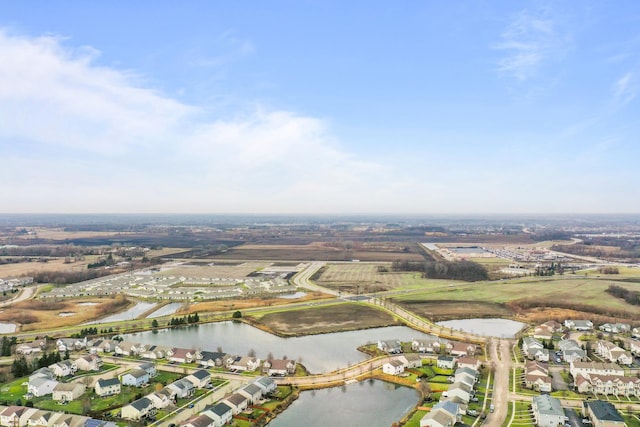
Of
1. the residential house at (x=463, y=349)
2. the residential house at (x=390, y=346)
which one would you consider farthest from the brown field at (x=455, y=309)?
the residential house at (x=390, y=346)

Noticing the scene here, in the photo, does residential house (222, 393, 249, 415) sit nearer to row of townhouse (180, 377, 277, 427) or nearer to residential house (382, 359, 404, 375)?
row of townhouse (180, 377, 277, 427)

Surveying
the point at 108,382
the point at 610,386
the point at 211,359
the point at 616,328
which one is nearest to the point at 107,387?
the point at 108,382

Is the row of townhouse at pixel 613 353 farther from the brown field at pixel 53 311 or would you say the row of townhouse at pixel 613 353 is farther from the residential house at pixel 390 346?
the brown field at pixel 53 311

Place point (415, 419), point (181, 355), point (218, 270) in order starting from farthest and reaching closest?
point (218, 270)
point (181, 355)
point (415, 419)

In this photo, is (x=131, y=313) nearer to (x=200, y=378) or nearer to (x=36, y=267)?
(x=200, y=378)

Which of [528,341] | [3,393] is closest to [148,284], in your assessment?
[3,393]

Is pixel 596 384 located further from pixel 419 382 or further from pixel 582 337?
pixel 582 337
